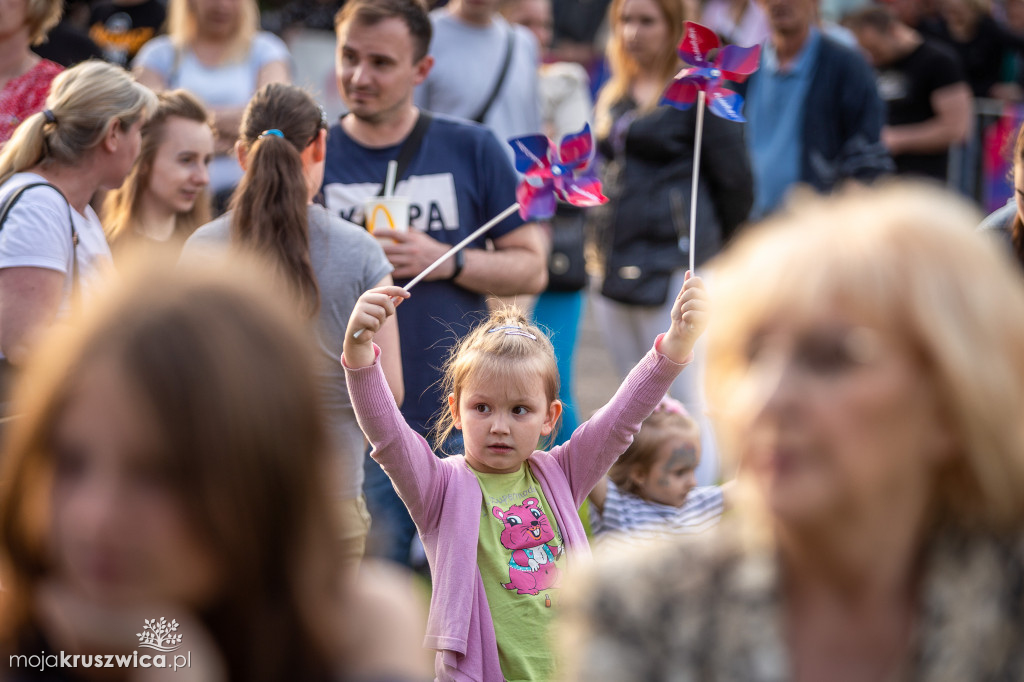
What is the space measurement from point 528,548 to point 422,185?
1.53 m

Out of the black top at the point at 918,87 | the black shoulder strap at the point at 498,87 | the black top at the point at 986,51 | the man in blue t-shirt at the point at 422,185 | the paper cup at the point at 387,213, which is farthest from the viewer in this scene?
the black top at the point at 986,51

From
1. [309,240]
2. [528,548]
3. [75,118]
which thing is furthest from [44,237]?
[528,548]

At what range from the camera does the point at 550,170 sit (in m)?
3.40

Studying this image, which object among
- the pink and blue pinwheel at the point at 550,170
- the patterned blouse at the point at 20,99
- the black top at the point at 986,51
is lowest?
the pink and blue pinwheel at the point at 550,170

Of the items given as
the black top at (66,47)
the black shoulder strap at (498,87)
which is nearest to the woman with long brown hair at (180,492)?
the black shoulder strap at (498,87)

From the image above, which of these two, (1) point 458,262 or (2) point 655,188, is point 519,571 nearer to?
(1) point 458,262

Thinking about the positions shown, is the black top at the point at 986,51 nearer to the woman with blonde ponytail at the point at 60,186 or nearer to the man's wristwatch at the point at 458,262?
the man's wristwatch at the point at 458,262

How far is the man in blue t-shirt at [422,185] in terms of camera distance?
381 cm

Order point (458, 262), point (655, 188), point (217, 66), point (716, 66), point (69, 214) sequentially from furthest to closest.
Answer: point (217, 66) < point (655, 188) < point (458, 262) < point (716, 66) < point (69, 214)

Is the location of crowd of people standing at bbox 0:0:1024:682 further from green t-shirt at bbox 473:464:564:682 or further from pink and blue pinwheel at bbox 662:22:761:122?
Result: pink and blue pinwheel at bbox 662:22:761:122

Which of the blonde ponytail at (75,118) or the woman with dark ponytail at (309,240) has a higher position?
the blonde ponytail at (75,118)

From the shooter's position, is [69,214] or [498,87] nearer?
[69,214]

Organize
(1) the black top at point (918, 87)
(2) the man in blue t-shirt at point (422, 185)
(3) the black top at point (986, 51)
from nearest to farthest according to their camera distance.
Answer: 1. (2) the man in blue t-shirt at point (422, 185)
2. (1) the black top at point (918, 87)
3. (3) the black top at point (986, 51)

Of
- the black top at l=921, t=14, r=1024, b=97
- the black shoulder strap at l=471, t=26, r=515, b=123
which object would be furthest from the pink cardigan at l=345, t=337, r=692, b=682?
the black top at l=921, t=14, r=1024, b=97
